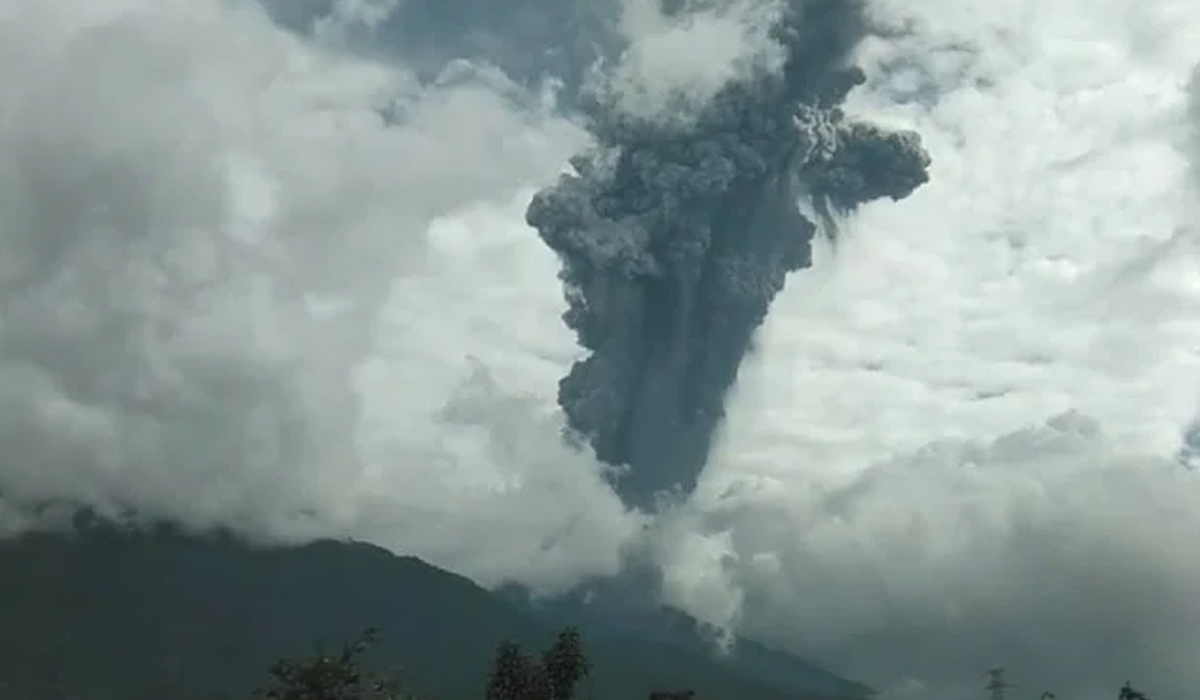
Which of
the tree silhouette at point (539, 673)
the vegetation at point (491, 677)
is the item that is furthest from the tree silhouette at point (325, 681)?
the tree silhouette at point (539, 673)

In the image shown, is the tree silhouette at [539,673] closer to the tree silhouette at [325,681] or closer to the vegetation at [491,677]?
the vegetation at [491,677]

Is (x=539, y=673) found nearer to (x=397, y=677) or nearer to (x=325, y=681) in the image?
(x=397, y=677)

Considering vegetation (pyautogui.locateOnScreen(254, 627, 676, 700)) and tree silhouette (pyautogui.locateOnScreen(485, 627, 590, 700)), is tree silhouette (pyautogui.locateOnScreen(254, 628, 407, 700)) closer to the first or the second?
vegetation (pyautogui.locateOnScreen(254, 627, 676, 700))

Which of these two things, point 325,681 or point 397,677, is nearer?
point 325,681

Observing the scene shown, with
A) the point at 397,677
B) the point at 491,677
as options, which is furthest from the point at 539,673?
the point at 397,677

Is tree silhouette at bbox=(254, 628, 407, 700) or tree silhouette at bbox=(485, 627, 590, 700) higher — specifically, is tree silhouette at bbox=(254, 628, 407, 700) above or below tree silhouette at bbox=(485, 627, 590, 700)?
below

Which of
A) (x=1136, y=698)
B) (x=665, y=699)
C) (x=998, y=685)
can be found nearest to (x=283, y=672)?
(x=665, y=699)

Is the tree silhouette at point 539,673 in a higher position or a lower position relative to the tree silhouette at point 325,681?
higher

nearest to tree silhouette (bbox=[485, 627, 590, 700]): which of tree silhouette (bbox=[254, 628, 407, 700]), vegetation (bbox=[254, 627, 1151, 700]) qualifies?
vegetation (bbox=[254, 627, 1151, 700])

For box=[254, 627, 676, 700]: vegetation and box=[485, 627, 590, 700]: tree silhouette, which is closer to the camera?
box=[254, 627, 676, 700]: vegetation

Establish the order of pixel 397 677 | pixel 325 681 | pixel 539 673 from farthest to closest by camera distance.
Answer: pixel 539 673 → pixel 397 677 → pixel 325 681

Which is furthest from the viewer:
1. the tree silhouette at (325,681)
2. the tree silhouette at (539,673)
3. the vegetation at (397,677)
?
the tree silhouette at (539,673)

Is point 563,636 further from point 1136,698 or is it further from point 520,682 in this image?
point 1136,698
